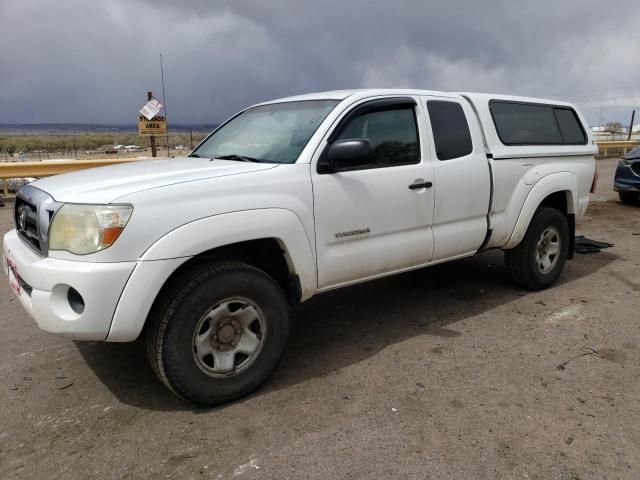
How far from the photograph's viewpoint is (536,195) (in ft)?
15.5

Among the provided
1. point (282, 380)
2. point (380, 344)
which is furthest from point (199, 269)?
point (380, 344)

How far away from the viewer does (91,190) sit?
9.14 feet

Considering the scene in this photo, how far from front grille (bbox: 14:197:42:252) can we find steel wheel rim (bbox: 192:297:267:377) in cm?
102

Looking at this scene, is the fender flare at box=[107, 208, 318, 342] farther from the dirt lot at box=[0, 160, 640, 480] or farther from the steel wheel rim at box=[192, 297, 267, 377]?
the dirt lot at box=[0, 160, 640, 480]

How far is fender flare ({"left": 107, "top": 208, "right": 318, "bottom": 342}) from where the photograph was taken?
104 inches

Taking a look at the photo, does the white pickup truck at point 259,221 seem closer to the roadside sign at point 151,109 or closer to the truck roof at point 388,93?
the truck roof at point 388,93

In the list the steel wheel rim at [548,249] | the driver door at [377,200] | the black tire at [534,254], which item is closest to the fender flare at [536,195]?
the black tire at [534,254]

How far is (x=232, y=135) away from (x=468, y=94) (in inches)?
81.7

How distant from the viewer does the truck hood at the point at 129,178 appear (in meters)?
2.74

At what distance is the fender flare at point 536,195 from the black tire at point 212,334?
8.26ft

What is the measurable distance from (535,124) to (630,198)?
7.01 metres

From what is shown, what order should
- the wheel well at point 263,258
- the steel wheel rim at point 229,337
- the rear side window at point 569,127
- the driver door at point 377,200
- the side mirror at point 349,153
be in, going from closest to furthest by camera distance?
the steel wheel rim at point 229,337 < the wheel well at point 263,258 < the side mirror at point 349,153 < the driver door at point 377,200 < the rear side window at point 569,127

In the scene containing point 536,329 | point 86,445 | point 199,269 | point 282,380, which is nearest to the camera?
point 86,445

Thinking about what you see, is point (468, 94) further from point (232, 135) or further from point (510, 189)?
point (232, 135)
